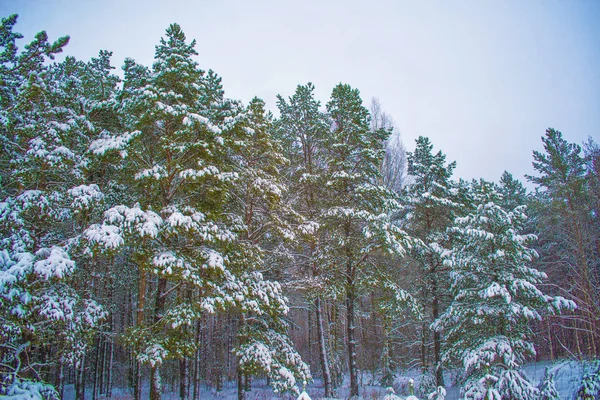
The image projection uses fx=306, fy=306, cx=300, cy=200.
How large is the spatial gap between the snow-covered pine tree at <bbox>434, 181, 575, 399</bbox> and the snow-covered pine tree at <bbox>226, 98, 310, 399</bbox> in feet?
19.4

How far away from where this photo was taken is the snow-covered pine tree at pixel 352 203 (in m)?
13.4

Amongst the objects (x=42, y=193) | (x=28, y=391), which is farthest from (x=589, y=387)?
(x=42, y=193)

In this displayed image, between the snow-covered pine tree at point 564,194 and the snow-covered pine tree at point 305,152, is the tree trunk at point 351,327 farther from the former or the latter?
the snow-covered pine tree at point 564,194

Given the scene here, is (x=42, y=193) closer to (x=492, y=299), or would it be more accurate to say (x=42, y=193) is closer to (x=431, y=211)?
(x=492, y=299)

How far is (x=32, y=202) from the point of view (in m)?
8.24

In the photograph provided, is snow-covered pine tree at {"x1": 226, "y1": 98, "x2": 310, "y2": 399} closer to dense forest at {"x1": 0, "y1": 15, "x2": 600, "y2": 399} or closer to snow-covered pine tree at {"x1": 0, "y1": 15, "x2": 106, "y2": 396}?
dense forest at {"x1": 0, "y1": 15, "x2": 600, "y2": 399}

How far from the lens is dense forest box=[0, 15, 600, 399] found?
8.43 m

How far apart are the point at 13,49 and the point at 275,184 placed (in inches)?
350

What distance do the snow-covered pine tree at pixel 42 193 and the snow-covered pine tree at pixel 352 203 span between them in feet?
30.3

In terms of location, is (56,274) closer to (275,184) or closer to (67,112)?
(67,112)

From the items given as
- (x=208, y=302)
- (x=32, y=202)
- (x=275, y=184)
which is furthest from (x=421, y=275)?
(x=32, y=202)

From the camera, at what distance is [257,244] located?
1225 centimetres

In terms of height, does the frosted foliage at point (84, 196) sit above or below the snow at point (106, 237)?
above

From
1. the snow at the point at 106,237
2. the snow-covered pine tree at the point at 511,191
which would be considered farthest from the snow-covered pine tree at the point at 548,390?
the snow-covered pine tree at the point at 511,191
